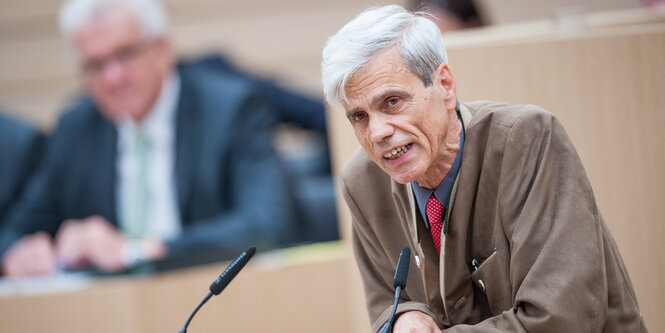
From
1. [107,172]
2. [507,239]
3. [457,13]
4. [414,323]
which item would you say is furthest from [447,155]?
[107,172]

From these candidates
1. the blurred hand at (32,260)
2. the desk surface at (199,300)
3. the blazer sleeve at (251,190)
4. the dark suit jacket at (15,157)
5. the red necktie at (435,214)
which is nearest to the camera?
the red necktie at (435,214)

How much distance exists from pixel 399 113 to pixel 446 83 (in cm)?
12

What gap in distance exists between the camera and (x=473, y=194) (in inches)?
53.8

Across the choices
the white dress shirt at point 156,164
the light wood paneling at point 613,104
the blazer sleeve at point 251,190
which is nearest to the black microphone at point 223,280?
the light wood paneling at point 613,104

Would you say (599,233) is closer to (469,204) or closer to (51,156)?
(469,204)

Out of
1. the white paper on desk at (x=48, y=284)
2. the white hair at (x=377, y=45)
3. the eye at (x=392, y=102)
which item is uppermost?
the white hair at (x=377, y=45)

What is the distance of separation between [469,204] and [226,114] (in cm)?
219

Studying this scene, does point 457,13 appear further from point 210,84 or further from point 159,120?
point 159,120

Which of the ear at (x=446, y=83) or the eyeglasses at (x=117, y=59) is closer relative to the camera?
the ear at (x=446, y=83)

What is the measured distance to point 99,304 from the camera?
2.54 metres

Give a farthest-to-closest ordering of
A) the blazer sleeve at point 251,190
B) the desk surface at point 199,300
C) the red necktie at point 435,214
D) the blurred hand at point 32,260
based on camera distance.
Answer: the blazer sleeve at point 251,190 → the blurred hand at point 32,260 → the desk surface at point 199,300 → the red necktie at point 435,214

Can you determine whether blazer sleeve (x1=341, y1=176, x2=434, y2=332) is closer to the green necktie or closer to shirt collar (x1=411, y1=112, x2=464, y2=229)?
shirt collar (x1=411, y1=112, x2=464, y2=229)

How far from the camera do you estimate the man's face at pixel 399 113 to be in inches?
50.4

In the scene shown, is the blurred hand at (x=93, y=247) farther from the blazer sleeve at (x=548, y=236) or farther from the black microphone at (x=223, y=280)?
the blazer sleeve at (x=548, y=236)
